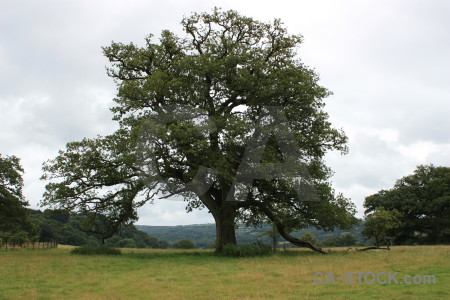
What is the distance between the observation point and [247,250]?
2602 centimetres

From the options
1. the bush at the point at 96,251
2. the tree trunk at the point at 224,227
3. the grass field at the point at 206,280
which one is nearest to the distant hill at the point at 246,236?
the tree trunk at the point at 224,227

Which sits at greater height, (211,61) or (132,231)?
(211,61)

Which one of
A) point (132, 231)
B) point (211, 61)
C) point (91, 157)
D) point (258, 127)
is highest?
point (211, 61)

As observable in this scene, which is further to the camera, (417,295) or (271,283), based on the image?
(271,283)

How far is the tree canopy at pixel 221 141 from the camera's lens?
24.9 meters

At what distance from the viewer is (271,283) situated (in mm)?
14633

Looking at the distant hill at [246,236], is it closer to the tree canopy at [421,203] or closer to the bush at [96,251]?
the tree canopy at [421,203]

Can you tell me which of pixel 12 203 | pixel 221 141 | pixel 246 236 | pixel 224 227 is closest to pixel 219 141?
pixel 221 141

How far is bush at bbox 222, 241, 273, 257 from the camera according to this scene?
2589cm

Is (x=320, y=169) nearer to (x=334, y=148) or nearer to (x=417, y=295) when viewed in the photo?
(x=334, y=148)

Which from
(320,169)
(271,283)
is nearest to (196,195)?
(320,169)

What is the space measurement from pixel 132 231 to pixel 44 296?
251 ft

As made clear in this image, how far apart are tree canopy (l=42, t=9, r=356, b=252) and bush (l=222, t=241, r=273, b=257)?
6.08 ft

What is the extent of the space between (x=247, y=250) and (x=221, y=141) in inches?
301
